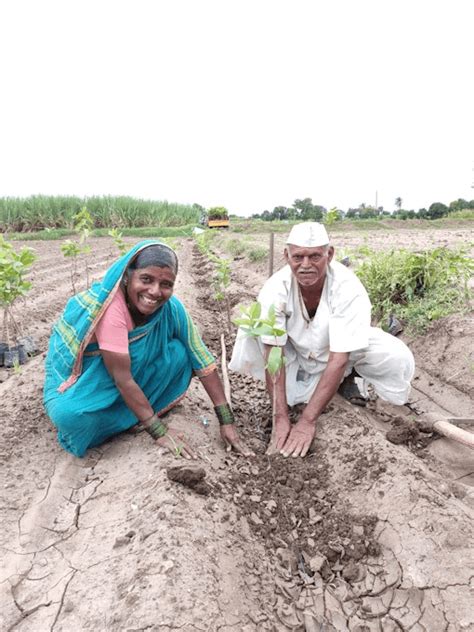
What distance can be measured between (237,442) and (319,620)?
1062 mm

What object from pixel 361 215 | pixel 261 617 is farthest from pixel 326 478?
pixel 361 215

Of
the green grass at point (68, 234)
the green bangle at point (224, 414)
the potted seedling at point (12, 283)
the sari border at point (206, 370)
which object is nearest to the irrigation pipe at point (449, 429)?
the green bangle at point (224, 414)

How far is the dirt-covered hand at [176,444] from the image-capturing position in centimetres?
255

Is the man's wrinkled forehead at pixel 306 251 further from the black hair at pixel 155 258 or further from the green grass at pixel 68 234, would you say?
the green grass at pixel 68 234

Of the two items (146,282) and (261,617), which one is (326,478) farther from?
(146,282)

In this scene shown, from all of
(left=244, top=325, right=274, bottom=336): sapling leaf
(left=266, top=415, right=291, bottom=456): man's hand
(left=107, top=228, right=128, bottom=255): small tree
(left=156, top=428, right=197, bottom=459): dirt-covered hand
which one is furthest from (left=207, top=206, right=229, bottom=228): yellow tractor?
(left=244, top=325, right=274, bottom=336): sapling leaf

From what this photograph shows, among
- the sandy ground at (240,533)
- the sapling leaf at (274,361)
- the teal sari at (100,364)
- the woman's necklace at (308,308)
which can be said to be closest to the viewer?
the sandy ground at (240,533)

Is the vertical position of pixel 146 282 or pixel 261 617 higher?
pixel 146 282

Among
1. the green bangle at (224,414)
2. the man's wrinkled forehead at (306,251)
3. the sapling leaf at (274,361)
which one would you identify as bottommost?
the green bangle at (224,414)

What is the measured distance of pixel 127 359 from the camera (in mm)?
2506

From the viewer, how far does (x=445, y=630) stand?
175 centimetres

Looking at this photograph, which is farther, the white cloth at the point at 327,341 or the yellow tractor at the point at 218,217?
the yellow tractor at the point at 218,217

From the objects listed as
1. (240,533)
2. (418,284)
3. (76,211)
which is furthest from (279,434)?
(76,211)

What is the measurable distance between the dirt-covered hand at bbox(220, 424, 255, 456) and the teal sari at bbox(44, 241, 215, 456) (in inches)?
12.6
